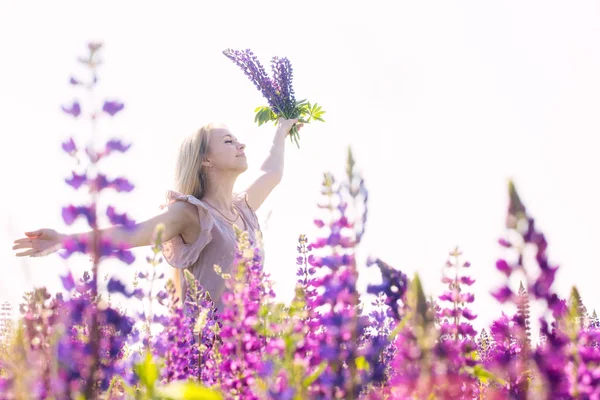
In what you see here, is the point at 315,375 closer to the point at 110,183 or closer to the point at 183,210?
the point at 110,183

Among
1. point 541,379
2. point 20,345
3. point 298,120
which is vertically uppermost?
point 298,120

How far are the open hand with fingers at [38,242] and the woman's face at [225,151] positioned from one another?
266 cm

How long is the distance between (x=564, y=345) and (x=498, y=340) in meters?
0.27

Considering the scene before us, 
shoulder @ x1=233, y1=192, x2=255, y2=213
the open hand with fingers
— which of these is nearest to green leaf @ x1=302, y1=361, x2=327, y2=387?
the open hand with fingers

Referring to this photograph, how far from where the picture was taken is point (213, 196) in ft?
22.2

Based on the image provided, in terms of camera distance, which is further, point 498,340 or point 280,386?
point 498,340

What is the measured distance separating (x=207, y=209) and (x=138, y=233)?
102cm

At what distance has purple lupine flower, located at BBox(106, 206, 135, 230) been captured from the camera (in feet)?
8.36

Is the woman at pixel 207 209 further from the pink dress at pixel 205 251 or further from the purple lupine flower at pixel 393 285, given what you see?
the purple lupine flower at pixel 393 285

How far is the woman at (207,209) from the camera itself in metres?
6.26

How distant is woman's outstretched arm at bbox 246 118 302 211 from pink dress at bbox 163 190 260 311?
112 centimetres

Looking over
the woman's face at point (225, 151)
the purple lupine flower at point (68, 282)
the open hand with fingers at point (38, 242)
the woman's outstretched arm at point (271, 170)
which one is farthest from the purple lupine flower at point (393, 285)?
the woman's outstretched arm at point (271, 170)

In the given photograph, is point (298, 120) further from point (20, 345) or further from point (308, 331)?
point (20, 345)

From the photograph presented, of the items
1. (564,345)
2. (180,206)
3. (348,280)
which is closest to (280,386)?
(348,280)
